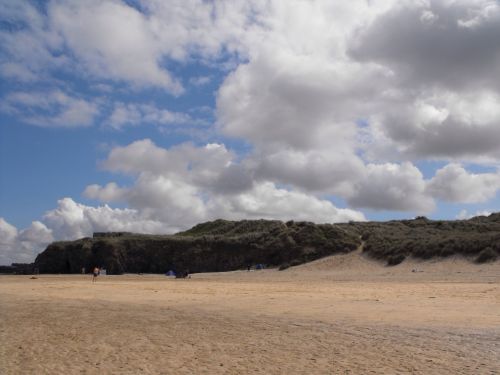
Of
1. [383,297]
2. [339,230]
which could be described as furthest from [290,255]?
[383,297]

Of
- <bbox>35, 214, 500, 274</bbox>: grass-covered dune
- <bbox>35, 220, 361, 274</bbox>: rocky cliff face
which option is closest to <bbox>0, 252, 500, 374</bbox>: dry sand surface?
<bbox>35, 214, 500, 274</bbox>: grass-covered dune

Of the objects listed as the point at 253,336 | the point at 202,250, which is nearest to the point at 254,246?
the point at 202,250

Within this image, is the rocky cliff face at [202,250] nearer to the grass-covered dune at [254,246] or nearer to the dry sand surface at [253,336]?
the grass-covered dune at [254,246]

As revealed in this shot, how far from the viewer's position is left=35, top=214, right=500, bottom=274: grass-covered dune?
48719mm

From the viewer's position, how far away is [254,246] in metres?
55.8

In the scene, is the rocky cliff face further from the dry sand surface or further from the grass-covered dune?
the dry sand surface

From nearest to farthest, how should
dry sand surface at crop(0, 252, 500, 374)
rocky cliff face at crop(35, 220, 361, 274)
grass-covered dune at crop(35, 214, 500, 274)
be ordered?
dry sand surface at crop(0, 252, 500, 374), grass-covered dune at crop(35, 214, 500, 274), rocky cliff face at crop(35, 220, 361, 274)

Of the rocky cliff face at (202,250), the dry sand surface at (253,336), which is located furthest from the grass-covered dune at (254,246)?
the dry sand surface at (253,336)

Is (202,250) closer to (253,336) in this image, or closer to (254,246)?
(254,246)

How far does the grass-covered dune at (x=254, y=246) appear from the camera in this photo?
160ft

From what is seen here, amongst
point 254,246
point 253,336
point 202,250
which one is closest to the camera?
point 253,336

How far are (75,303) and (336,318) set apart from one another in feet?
30.0

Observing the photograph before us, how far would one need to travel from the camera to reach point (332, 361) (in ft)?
29.2

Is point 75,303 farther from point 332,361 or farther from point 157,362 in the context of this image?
point 332,361
